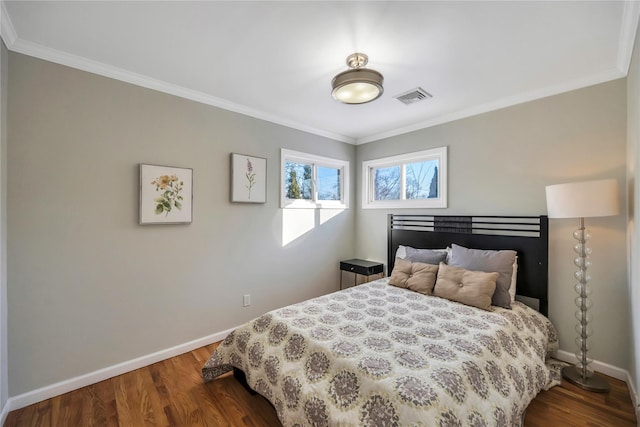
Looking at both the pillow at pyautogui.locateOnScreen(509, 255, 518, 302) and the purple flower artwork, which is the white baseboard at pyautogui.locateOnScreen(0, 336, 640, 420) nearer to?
the pillow at pyautogui.locateOnScreen(509, 255, 518, 302)

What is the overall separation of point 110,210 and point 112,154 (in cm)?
45

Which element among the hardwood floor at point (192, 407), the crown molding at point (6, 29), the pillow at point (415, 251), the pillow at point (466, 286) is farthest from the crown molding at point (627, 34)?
the crown molding at point (6, 29)

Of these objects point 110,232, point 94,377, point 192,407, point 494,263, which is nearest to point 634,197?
point 494,263

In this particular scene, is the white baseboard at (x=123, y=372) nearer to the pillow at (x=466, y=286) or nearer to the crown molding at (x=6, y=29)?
the pillow at (x=466, y=286)

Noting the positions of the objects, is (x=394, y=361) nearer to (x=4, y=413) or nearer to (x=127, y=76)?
(x=4, y=413)

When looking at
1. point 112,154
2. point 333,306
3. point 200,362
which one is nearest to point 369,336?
point 333,306

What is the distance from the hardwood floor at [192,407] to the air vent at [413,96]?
258 cm

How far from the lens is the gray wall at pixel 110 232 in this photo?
192 cm

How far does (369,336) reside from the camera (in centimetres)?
178

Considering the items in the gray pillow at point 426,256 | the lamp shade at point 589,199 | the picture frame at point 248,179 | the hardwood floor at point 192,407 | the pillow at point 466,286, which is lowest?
the hardwood floor at point 192,407

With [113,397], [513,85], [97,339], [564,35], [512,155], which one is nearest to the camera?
[564,35]

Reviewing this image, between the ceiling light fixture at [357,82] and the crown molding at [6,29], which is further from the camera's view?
the ceiling light fixture at [357,82]

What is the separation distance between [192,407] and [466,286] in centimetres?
226

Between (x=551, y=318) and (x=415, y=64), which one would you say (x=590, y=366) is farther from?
(x=415, y=64)
